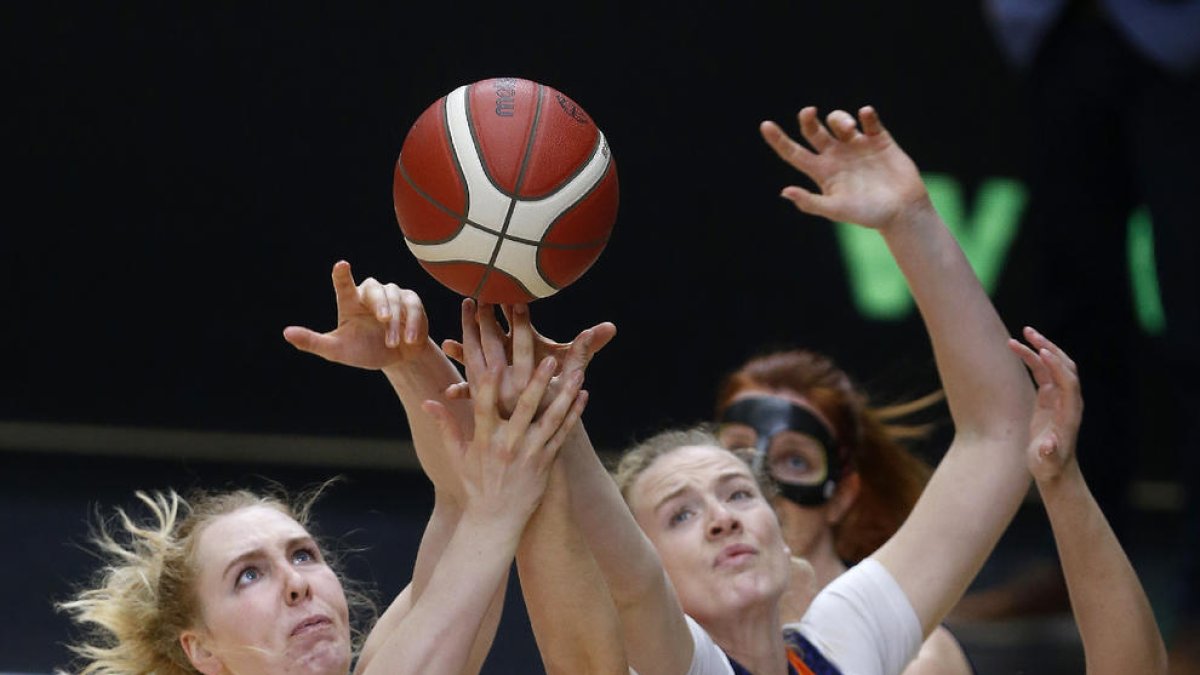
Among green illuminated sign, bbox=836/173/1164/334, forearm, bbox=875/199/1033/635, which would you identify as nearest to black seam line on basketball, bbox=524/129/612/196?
forearm, bbox=875/199/1033/635

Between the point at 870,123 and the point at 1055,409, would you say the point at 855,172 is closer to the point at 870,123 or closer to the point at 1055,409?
the point at 870,123

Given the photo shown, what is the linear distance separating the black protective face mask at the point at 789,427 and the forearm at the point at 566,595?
1.77m

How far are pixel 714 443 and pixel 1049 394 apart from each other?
76 centimetres

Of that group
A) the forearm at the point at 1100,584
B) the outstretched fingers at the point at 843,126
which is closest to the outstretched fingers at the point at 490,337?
the outstretched fingers at the point at 843,126

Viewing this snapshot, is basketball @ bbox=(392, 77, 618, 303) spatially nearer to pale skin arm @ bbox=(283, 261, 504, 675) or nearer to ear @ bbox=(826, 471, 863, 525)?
pale skin arm @ bbox=(283, 261, 504, 675)

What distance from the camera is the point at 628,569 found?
350 cm

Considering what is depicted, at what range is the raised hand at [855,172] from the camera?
416cm

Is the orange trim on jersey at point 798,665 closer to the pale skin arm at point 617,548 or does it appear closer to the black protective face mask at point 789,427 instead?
the pale skin arm at point 617,548

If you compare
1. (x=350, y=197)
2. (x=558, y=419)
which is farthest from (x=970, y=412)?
(x=350, y=197)

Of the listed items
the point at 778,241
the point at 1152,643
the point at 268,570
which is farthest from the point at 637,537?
the point at 778,241

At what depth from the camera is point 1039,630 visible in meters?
6.12

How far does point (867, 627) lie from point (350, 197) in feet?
11.9

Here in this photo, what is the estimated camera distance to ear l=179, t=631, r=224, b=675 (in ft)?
12.6

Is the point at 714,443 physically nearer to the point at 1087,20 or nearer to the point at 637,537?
the point at 637,537
